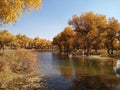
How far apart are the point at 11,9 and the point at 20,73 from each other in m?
11.2

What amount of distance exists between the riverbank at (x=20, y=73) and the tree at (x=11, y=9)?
566 centimetres

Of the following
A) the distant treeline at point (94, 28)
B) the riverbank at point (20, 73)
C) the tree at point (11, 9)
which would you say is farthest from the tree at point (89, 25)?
the tree at point (11, 9)

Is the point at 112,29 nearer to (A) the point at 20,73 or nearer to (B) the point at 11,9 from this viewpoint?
(A) the point at 20,73

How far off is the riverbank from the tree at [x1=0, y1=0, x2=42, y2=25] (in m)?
5.66

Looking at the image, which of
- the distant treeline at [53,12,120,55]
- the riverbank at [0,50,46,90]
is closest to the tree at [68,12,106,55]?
the distant treeline at [53,12,120,55]

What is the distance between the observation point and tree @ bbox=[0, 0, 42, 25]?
15.2m

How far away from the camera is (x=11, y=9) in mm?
15305

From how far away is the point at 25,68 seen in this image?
27.5 meters

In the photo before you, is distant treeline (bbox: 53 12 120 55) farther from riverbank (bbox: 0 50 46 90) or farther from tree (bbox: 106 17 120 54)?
riverbank (bbox: 0 50 46 90)

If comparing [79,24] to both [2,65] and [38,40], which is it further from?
[38,40]

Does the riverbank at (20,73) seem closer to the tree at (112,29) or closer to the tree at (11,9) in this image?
the tree at (11,9)

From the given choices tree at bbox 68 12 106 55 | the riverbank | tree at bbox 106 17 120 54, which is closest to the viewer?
the riverbank

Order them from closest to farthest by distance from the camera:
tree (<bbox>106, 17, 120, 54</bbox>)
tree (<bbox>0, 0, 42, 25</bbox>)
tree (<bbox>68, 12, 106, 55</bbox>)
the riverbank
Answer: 1. tree (<bbox>0, 0, 42, 25</bbox>)
2. the riverbank
3. tree (<bbox>68, 12, 106, 55</bbox>)
4. tree (<bbox>106, 17, 120, 54</bbox>)

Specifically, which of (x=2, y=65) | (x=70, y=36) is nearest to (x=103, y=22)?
(x=70, y=36)
